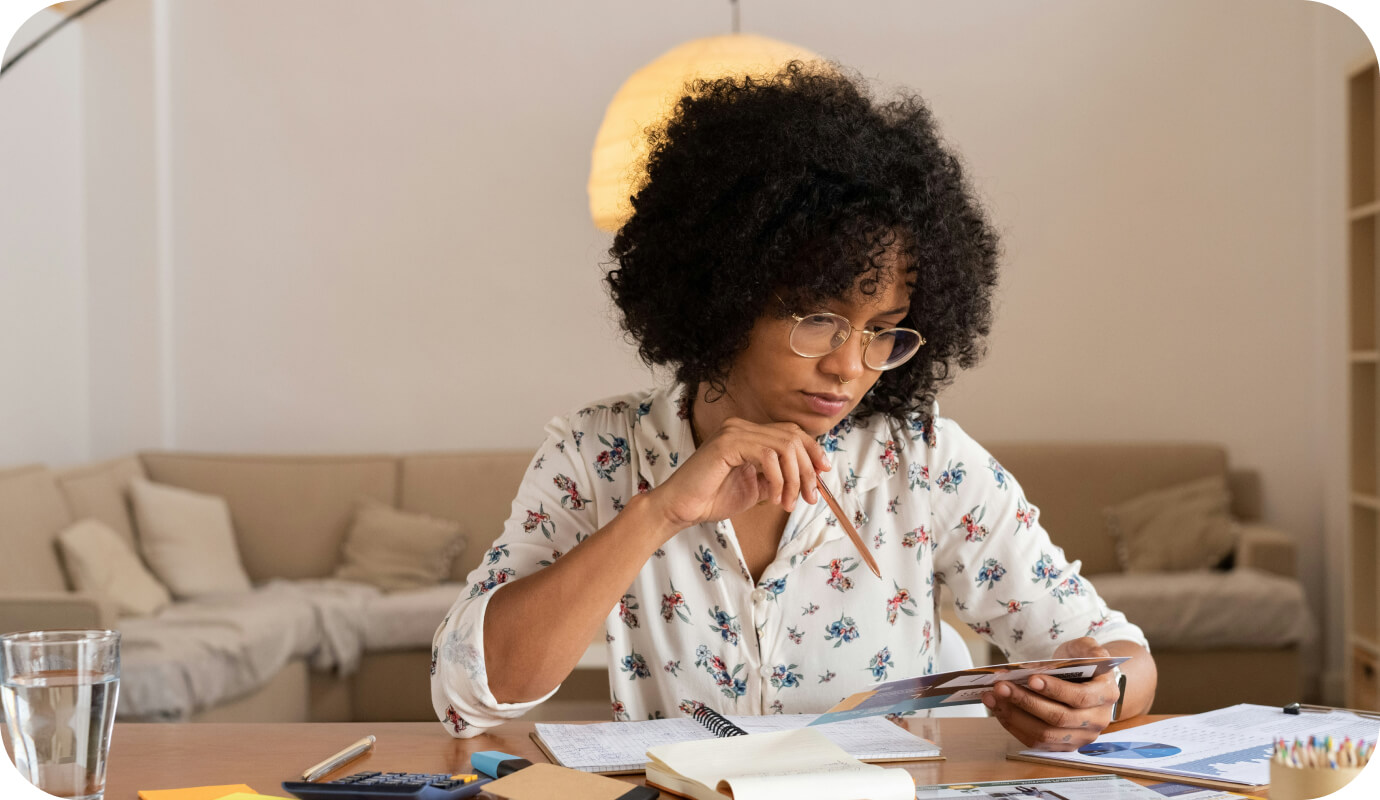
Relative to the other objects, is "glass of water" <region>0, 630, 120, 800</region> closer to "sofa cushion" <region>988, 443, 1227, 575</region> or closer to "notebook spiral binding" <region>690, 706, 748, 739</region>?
"notebook spiral binding" <region>690, 706, 748, 739</region>

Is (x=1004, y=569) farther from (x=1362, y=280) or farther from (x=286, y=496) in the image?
(x=286, y=496)

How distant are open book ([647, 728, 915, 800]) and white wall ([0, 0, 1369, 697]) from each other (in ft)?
11.7

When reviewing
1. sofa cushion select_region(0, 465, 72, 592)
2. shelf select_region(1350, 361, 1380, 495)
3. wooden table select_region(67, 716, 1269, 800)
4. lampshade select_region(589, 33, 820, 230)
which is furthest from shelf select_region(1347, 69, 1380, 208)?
sofa cushion select_region(0, 465, 72, 592)

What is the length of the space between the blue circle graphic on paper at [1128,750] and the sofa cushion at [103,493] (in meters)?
3.34

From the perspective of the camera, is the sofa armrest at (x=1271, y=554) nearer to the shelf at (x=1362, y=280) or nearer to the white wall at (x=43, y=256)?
the shelf at (x=1362, y=280)

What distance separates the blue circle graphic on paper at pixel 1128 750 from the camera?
1.04 meters

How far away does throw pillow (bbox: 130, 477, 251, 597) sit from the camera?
3809 mm

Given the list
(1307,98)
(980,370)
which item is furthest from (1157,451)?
(1307,98)

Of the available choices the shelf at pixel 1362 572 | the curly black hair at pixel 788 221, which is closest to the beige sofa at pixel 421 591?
the shelf at pixel 1362 572

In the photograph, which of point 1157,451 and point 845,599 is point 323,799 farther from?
point 1157,451

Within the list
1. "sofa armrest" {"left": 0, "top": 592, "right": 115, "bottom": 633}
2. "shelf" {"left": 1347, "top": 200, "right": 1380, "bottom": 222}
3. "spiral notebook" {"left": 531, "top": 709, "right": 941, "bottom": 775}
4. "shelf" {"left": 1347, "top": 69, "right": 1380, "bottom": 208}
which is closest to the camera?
"spiral notebook" {"left": 531, "top": 709, "right": 941, "bottom": 775}

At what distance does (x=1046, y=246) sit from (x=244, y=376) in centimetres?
312

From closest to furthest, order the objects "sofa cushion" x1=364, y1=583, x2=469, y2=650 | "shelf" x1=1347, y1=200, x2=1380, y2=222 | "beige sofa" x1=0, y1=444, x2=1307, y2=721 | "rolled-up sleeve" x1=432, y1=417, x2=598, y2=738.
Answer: "rolled-up sleeve" x1=432, y1=417, x2=598, y2=738 < "beige sofa" x1=0, y1=444, x2=1307, y2=721 < "shelf" x1=1347, y1=200, x2=1380, y2=222 < "sofa cushion" x1=364, y1=583, x2=469, y2=650

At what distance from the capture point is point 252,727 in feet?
3.74
